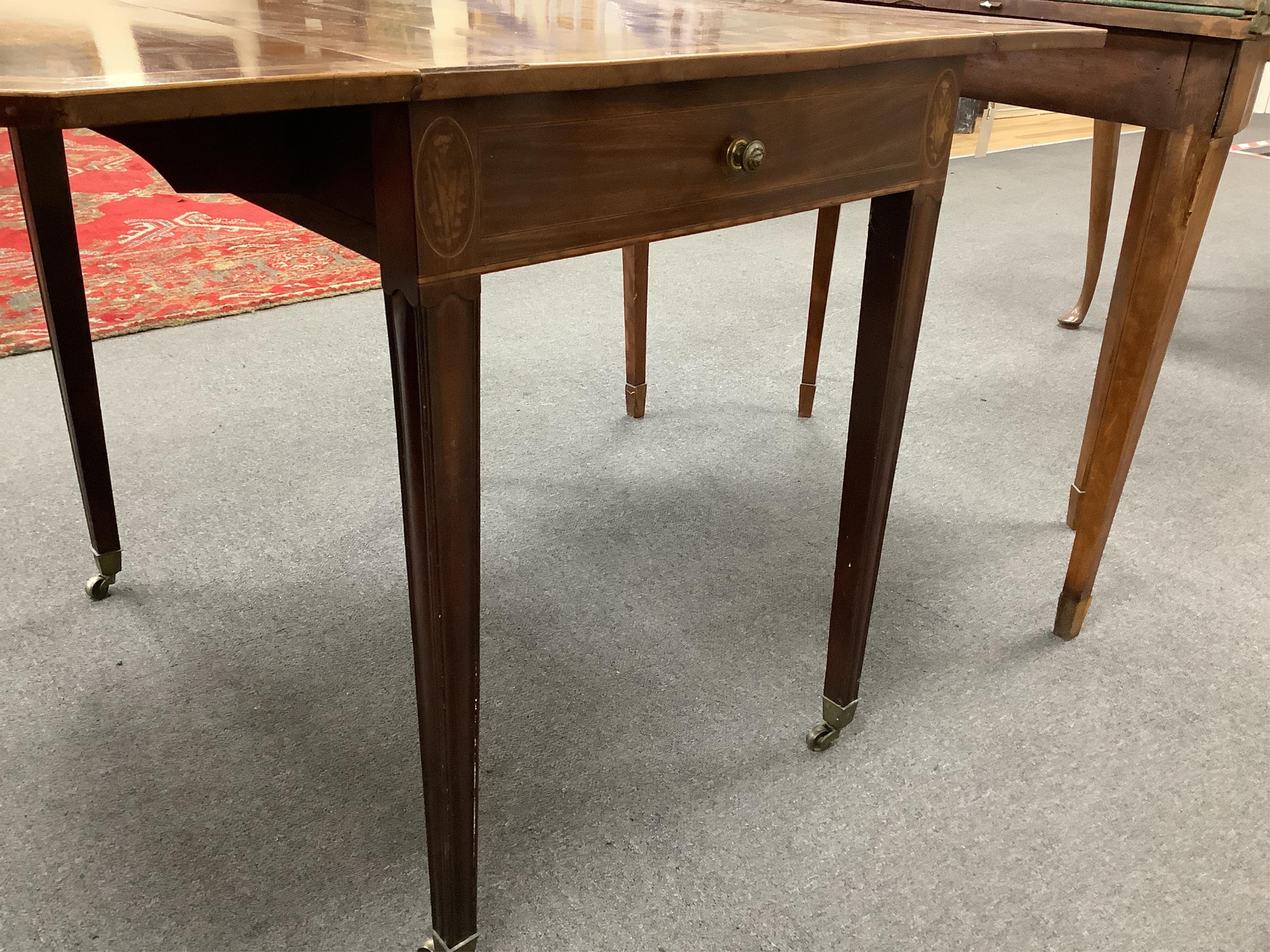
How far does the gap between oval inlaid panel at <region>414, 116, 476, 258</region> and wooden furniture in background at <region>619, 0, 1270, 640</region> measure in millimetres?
571

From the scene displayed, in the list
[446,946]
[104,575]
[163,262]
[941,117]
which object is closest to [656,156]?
[941,117]

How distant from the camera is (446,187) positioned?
1.90ft

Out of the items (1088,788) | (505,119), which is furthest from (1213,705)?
(505,119)

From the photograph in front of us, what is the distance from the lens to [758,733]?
106cm

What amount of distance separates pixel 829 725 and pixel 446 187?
69cm

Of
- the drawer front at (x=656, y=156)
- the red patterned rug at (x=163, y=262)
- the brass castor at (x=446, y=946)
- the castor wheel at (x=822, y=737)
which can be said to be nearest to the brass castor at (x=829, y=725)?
the castor wheel at (x=822, y=737)

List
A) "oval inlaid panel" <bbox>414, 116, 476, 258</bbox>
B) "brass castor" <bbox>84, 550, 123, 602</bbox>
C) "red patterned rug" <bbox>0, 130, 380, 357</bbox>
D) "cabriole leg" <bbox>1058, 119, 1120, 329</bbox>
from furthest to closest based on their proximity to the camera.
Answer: "red patterned rug" <bbox>0, 130, 380, 357</bbox>, "cabriole leg" <bbox>1058, 119, 1120, 329</bbox>, "brass castor" <bbox>84, 550, 123, 602</bbox>, "oval inlaid panel" <bbox>414, 116, 476, 258</bbox>

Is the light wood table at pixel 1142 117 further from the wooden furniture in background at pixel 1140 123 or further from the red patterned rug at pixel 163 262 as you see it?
the red patterned rug at pixel 163 262

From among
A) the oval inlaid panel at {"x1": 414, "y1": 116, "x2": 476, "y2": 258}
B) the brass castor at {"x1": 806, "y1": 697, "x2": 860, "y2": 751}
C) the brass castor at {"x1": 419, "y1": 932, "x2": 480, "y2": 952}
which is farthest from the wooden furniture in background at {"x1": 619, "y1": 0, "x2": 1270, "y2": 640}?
the brass castor at {"x1": 419, "y1": 932, "x2": 480, "y2": 952}

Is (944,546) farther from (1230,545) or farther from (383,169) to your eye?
(383,169)

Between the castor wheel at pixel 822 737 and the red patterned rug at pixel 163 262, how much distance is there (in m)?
1.22

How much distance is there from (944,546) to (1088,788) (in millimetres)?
449

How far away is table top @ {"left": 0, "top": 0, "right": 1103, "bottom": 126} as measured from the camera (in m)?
0.46

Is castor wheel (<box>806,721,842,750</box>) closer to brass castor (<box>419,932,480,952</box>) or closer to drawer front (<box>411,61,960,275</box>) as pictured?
brass castor (<box>419,932,480,952</box>)
